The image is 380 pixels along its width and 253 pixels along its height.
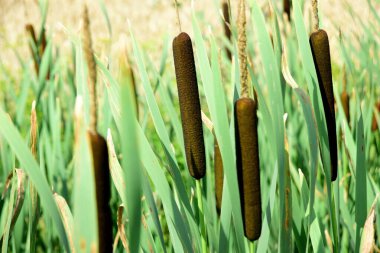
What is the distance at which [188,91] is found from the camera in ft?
2.57

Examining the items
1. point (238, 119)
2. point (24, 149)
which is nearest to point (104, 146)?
point (24, 149)

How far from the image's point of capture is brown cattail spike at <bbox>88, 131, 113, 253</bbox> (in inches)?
17.2

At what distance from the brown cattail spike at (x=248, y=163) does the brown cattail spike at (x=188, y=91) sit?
0.10 metres

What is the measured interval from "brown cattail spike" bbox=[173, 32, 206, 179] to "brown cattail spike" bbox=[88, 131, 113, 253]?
0.33 m

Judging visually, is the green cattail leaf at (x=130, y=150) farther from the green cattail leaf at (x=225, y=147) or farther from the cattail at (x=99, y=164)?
the green cattail leaf at (x=225, y=147)

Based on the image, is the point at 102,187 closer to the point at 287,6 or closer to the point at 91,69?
the point at 91,69

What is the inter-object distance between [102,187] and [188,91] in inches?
13.9

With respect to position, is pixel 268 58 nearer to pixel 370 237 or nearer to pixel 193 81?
pixel 193 81

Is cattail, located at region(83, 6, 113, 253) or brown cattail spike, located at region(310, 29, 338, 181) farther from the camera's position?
brown cattail spike, located at region(310, 29, 338, 181)

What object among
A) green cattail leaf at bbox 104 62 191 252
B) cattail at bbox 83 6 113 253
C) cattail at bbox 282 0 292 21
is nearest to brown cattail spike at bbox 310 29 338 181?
green cattail leaf at bbox 104 62 191 252

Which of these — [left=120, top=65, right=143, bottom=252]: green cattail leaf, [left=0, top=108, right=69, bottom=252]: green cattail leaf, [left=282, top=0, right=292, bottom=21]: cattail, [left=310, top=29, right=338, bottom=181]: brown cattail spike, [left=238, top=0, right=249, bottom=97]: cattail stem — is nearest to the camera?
[left=120, top=65, right=143, bottom=252]: green cattail leaf

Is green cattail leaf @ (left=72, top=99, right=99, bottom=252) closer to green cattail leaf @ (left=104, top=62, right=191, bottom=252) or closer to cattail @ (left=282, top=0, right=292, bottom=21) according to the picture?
green cattail leaf @ (left=104, top=62, right=191, bottom=252)

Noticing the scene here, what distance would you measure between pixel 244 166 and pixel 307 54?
0.60 feet

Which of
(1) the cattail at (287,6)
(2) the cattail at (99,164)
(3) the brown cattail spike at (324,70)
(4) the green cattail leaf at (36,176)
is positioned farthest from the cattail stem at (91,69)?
(1) the cattail at (287,6)
